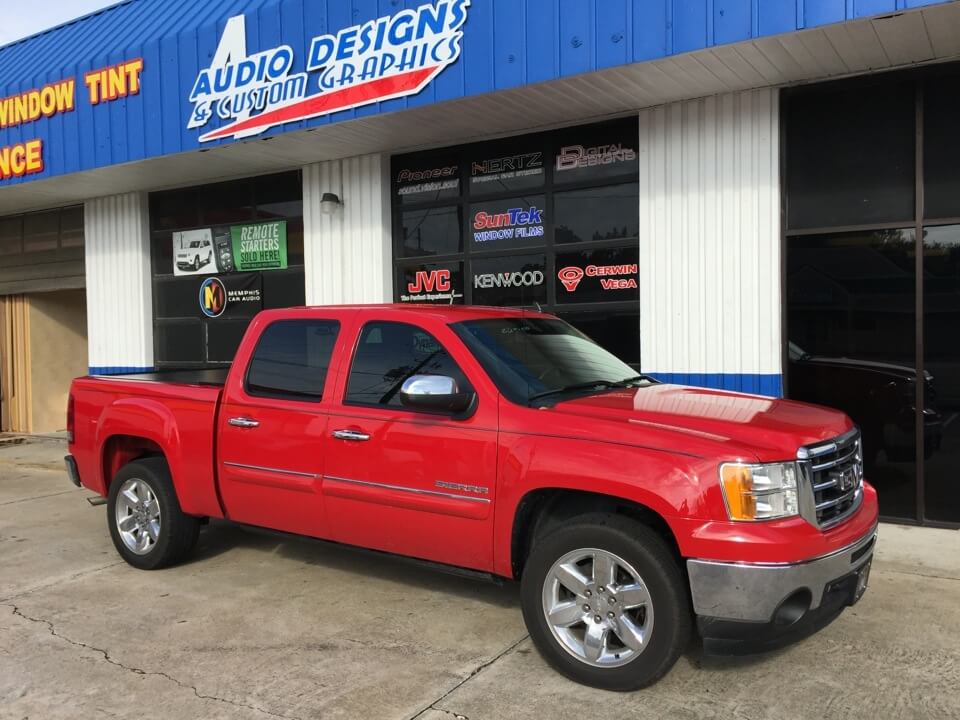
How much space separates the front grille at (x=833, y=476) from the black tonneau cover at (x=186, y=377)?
3861mm

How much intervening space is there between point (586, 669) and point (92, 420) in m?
4.31

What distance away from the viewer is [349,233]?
10.1 metres

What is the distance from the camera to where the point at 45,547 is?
21.5 feet

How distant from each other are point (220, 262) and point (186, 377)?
226 inches

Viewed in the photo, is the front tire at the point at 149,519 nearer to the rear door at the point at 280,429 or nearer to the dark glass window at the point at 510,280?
the rear door at the point at 280,429

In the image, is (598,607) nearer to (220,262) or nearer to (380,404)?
(380,404)

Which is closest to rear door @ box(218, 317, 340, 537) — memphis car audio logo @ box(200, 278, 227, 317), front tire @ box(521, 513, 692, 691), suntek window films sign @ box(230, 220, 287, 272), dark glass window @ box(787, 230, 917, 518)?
front tire @ box(521, 513, 692, 691)

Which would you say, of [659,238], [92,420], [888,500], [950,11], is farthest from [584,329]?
[92,420]

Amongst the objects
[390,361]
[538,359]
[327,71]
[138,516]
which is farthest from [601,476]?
[327,71]

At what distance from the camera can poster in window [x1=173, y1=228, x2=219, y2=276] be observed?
38.5 ft

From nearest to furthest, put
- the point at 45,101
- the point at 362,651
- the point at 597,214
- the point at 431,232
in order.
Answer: the point at 362,651
the point at 597,214
the point at 431,232
the point at 45,101

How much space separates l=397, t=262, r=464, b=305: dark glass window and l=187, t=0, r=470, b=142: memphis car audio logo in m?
2.25

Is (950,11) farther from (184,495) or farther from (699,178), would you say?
(184,495)

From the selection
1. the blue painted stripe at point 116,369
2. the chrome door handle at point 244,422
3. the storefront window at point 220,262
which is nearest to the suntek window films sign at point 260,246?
the storefront window at point 220,262
